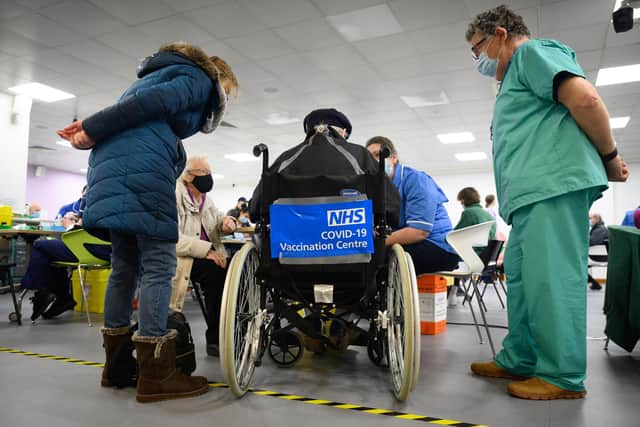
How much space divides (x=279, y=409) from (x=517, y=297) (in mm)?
975

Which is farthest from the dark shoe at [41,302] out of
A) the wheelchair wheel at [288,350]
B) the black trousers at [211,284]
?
the wheelchair wheel at [288,350]

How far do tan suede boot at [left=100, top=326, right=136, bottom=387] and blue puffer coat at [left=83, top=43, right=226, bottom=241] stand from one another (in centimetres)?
35

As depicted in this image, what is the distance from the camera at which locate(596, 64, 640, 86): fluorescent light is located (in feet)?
17.4

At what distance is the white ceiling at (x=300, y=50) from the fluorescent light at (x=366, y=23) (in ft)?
0.19

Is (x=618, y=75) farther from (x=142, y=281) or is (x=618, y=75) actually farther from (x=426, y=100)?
(x=142, y=281)

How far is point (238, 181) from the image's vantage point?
14148 millimetres

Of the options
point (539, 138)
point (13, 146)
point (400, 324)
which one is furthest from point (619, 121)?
point (13, 146)

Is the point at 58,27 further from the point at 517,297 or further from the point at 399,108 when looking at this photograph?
the point at 517,297

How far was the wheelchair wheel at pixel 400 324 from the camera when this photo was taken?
4.39 ft

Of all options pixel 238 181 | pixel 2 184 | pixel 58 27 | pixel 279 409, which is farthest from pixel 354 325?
pixel 238 181

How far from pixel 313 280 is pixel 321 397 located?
1.28 ft

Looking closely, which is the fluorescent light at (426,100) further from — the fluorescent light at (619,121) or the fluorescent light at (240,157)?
the fluorescent light at (240,157)

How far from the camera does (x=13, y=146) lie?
6.82 meters

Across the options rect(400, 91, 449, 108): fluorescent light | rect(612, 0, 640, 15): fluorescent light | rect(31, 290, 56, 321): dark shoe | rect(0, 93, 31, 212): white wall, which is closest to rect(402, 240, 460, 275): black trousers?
rect(31, 290, 56, 321): dark shoe
